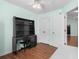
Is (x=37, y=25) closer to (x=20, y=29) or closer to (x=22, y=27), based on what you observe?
(x=22, y=27)

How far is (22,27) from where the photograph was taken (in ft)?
14.8

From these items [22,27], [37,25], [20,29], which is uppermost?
[37,25]

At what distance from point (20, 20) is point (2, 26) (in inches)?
44.6

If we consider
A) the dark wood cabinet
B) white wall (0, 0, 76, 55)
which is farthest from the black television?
white wall (0, 0, 76, 55)

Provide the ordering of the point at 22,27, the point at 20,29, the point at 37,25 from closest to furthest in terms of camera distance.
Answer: the point at 20,29, the point at 22,27, the point at 37,25

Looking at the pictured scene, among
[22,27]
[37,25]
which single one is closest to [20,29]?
[22,27]

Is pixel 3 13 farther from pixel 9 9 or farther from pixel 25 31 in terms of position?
pixel 25 31

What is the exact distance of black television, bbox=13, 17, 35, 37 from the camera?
399 centimetres

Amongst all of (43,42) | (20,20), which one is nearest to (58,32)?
(43,42)

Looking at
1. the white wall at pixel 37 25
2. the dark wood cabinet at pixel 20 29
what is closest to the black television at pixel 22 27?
the dark wood cabinet at pixel 20 29

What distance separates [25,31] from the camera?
15.5 feet

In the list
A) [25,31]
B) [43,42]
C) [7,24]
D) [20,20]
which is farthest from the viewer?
[43,42]

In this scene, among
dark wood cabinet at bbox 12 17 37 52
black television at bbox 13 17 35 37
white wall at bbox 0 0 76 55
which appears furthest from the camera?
black television at bbox 13 17 35 37

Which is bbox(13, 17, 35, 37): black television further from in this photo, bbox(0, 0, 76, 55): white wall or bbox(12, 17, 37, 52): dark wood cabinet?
bbox(0, 0, 76, 55): white wall
